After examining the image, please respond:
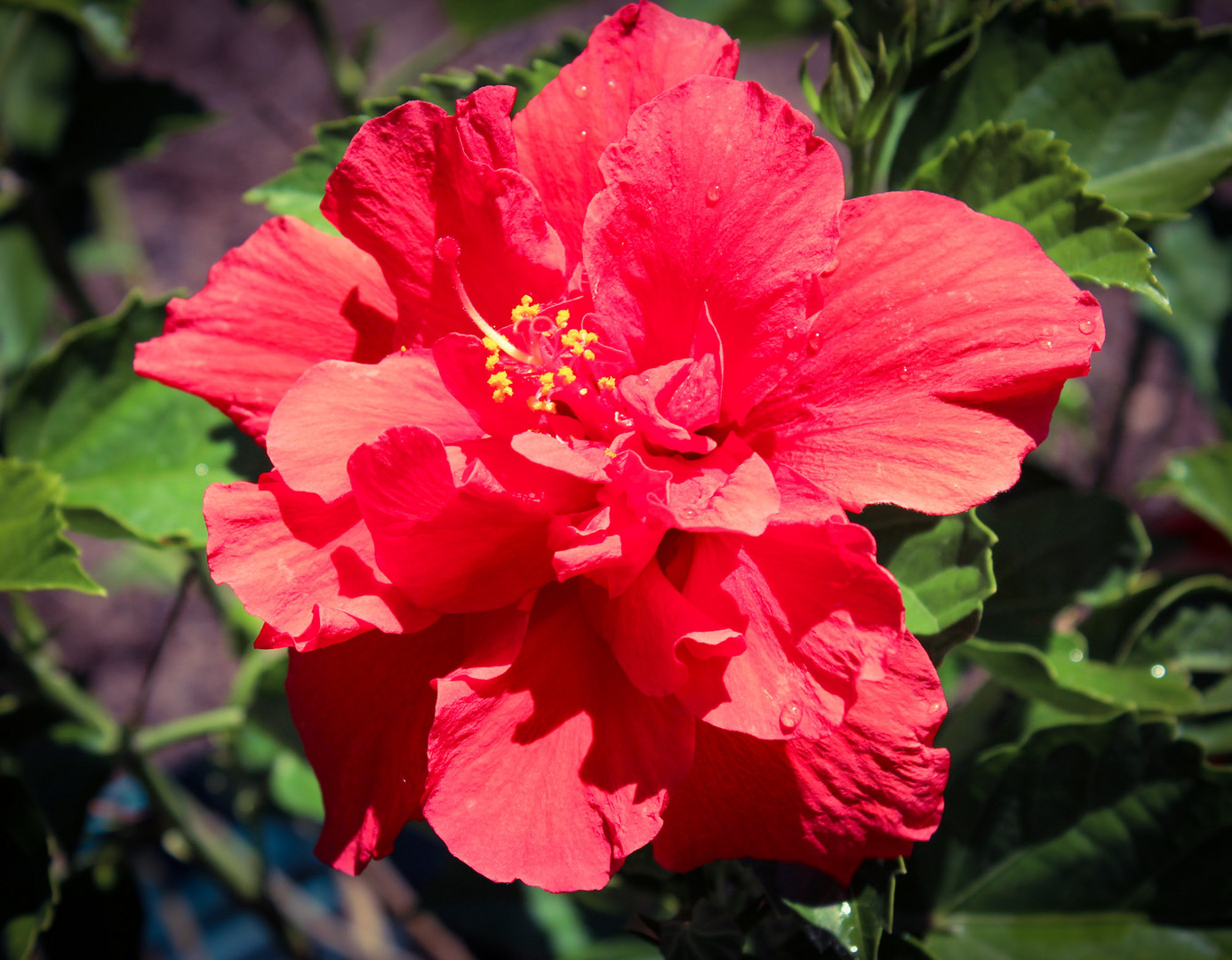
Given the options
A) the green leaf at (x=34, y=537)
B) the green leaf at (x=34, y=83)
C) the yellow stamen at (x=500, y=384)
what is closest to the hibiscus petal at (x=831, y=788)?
the yellow stamen at (x=500, y=384)

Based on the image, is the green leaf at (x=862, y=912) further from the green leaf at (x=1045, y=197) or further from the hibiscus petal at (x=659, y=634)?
the green leaf at (x=1045, y=197)

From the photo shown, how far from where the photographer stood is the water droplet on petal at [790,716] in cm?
86

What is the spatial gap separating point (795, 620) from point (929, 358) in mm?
288

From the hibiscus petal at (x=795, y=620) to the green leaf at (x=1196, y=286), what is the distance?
6.33 feet

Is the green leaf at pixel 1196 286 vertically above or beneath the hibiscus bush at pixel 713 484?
beneath

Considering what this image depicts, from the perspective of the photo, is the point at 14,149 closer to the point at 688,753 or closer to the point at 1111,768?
the point at 688,753

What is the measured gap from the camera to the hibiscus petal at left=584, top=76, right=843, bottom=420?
91cm

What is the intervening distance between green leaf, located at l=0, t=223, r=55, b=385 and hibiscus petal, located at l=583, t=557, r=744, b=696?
203 cm

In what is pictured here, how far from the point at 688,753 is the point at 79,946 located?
4.84 feet

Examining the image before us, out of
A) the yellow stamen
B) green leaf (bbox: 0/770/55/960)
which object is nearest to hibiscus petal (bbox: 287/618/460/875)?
the yellow stamen

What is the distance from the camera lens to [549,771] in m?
0.94

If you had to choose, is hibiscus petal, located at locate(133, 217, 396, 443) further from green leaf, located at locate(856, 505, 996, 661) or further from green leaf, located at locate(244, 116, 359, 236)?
green leaf, located at locate(856, 505, 996, 661)

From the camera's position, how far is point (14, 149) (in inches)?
84.0

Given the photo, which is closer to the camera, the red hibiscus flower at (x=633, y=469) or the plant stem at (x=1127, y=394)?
the red hibiscus flower at (x=633, y=469)
